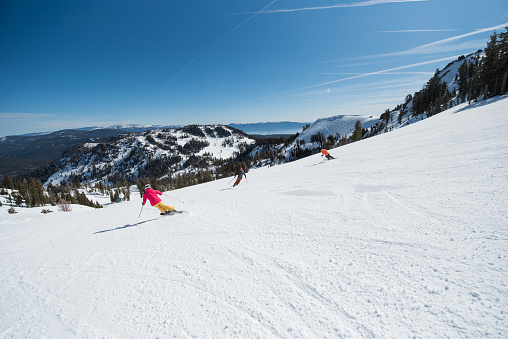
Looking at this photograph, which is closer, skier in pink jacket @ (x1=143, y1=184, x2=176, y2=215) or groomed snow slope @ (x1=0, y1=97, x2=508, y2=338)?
groomed snow slope @ (x1=0, y1=97, x2=508, y2=338)

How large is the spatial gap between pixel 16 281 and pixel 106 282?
10.3 feet

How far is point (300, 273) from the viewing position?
3506 millimetres

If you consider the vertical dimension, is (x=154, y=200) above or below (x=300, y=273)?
above

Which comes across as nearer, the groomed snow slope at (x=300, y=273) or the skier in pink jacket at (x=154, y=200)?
the groomed snow slope at (x=300, y=273)

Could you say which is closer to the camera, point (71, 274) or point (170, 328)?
point (170, 328)

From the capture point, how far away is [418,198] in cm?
563

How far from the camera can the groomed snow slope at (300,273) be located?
2.54 meters

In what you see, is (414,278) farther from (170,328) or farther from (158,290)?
(158,290)

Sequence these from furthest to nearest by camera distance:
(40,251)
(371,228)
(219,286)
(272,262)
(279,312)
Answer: (40,251), (371,228), (272,262), (219,286), (279,312)

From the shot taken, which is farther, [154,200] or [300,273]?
[154,200]

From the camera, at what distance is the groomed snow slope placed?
8.33ft

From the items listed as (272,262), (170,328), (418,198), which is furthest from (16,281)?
(418,198)

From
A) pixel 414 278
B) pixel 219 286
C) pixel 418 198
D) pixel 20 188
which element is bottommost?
pixel 20 188

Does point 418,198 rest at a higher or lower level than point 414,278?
higher
